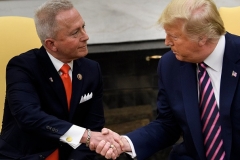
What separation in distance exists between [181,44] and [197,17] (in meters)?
0.13

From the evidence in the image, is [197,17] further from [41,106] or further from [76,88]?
[41,106]

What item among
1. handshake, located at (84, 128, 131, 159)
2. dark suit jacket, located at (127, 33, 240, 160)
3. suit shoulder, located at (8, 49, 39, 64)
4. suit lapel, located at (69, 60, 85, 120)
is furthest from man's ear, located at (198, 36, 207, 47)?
suit shoulder, located at (8, 49, 39, 64)

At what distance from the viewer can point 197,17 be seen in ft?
5.98

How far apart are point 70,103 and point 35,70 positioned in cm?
23

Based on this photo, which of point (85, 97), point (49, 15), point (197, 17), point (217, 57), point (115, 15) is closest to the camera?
point (197, 17)

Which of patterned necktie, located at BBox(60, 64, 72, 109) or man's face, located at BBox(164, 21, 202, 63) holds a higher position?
man's face, located at BBox(164, 21, 202, 63)

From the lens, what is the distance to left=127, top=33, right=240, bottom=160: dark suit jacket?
1922 millimetres

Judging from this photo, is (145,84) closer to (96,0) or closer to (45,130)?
(96,0)

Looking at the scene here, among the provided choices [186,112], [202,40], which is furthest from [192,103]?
[202,40]

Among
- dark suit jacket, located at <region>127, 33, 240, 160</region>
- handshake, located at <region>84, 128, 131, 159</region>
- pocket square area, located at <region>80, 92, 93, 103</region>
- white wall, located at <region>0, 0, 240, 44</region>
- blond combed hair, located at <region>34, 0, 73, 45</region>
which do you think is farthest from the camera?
white wall, located at <region>0, 0, 240, 44</region>

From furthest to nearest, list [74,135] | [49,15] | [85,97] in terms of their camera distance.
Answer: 1. [85,97]
2. [49,15]
3. [74,135]

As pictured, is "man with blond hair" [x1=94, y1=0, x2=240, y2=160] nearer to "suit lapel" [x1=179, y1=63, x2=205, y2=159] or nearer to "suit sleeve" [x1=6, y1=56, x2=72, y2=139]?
"suit lapel" [x1=179, y1=63, x2=205, y2=159]

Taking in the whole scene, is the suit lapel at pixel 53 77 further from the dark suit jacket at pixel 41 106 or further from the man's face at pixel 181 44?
the man's face at pixel 181 44

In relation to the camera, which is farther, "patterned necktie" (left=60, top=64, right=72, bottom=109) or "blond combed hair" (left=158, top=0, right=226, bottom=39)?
"patterned necktie" (left=60, top=64, right=72, bottom=109)
